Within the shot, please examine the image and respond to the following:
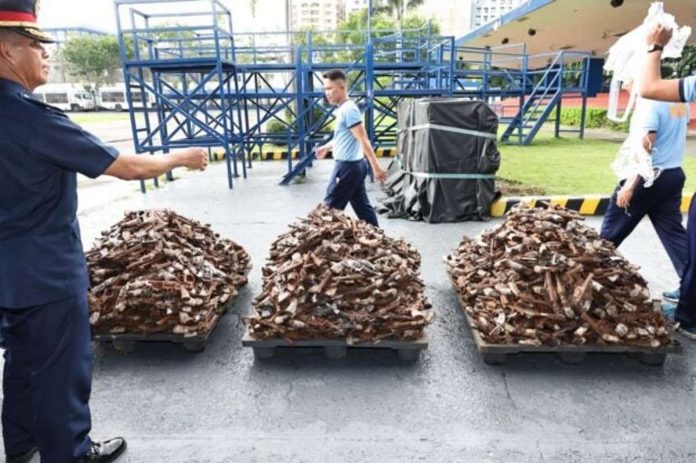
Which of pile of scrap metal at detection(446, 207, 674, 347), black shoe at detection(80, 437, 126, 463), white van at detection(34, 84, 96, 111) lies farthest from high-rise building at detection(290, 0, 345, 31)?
black shoe at detection(80, 437, 126, 463)

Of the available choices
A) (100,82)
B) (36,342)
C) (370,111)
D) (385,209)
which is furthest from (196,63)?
(100,82)

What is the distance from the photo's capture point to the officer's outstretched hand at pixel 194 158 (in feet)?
7.97

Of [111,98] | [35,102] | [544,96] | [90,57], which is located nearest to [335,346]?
[35,102]

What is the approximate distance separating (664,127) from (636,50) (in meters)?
0.64

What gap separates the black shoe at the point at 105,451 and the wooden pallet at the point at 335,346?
37.9 inches

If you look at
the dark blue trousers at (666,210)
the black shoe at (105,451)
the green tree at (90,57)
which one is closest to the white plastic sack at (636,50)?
the dark blue trousers at (666,210)

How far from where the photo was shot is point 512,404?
2.93 meters

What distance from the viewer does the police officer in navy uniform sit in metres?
1.96

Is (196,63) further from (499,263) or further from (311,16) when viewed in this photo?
(311,16)

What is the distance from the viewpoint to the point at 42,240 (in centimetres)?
207

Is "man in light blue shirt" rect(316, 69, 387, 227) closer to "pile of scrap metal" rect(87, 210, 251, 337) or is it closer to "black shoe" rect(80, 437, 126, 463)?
"pile of scrap metal" rect(87, 210, 251, 337)

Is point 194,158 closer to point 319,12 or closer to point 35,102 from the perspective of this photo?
point 35,102

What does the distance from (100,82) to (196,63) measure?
56.5m

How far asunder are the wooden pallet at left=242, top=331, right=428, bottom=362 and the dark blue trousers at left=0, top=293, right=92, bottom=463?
1.18m
